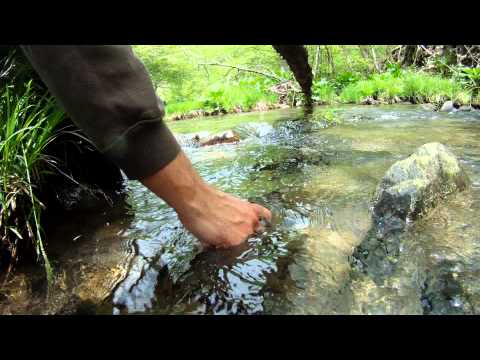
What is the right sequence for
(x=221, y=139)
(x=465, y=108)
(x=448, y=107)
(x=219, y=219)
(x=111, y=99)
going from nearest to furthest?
(x=111, y=99) → (x=219, y=219) → (x=221, y=139) → (x=465, y=108) → (x=448, y=107)

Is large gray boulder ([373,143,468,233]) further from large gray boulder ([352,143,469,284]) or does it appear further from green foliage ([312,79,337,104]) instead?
green foliage ([312,79,337,104])

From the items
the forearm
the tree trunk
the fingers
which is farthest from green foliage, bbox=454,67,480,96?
the forearm

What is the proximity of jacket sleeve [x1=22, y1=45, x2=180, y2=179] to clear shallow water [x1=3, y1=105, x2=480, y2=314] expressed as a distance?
19.7 inches

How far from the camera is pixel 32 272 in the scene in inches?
56.3

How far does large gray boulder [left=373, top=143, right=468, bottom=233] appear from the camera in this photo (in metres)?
1.58

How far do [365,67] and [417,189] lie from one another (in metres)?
9.58

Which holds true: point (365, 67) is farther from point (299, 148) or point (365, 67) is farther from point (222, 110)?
point (299, 148)

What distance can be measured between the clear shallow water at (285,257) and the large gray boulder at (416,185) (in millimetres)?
65

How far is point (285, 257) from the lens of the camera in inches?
53.8

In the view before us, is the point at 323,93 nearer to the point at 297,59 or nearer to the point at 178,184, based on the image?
the point at 297,59

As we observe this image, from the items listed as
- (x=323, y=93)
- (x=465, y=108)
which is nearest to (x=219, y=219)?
(x=465, y=108)

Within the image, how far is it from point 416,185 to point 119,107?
1.36 m
